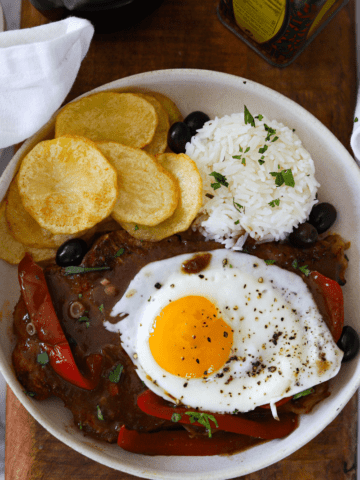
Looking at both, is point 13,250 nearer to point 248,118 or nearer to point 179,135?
point 179,135

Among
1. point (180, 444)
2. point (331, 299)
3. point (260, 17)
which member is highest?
point (260, 17)

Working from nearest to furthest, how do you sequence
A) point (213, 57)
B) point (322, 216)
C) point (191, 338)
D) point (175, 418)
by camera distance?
point (191, 338), point (175, 418), point (322, 216), point (213, 57)

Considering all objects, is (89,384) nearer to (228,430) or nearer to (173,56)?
(228,430)

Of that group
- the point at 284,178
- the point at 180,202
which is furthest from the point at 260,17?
the point at 180,202

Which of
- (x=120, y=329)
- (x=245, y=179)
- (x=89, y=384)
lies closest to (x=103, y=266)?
(x=120, y=329)

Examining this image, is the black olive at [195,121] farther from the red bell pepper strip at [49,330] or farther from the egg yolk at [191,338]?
the red bell pepper strip at [49,330]

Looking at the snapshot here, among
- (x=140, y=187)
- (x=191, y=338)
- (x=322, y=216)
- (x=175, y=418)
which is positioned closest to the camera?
(x=191, y=338)

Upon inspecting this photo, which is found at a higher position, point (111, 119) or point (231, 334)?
point (111, 119)
